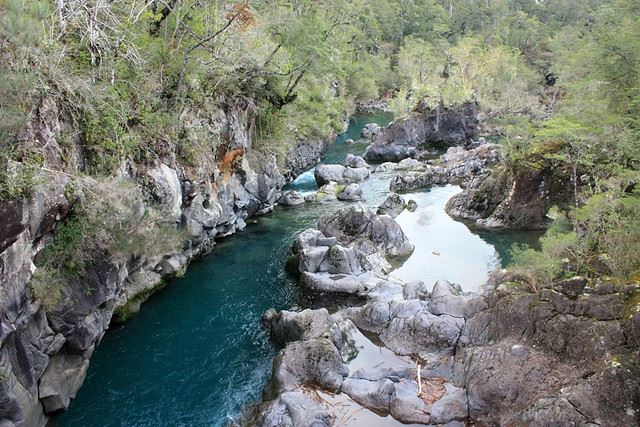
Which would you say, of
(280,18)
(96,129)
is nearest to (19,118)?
(96,129)

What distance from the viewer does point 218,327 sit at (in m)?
18.1

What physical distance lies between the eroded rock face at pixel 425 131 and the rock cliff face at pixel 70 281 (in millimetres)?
24777

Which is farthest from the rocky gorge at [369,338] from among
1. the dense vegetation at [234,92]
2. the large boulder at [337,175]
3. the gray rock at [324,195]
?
the large boulder at [337,175]

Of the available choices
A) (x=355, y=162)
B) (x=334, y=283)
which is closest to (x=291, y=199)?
(x=355, y=162)

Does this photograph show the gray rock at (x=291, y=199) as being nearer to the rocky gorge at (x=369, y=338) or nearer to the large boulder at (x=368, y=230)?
the large boulder at (x=368, y=230)

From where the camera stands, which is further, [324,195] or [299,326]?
[324,195]

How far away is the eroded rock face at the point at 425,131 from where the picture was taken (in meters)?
46.1

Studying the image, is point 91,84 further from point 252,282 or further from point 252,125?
point 252,125

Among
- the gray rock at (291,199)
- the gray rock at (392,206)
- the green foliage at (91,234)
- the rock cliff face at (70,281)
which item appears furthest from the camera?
the gray rock at (291,199)

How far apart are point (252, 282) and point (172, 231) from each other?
4.79 metres

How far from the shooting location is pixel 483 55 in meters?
67.5

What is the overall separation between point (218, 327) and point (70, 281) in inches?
243

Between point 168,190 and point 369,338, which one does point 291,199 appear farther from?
point 369,338

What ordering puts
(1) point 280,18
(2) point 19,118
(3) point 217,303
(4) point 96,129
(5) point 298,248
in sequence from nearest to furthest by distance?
(2) point 19,118 → (4) point 96,129 → (3) point 217,303 → (5) point 298,248 → (1) point 280,18
